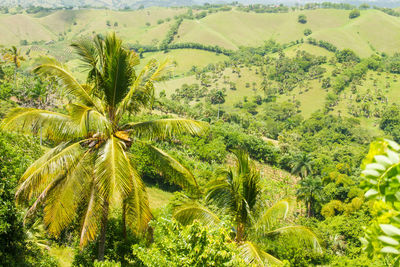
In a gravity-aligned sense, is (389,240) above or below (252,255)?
above

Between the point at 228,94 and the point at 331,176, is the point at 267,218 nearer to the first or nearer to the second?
the point at 331,176

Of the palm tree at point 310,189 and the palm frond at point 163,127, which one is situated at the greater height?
the palm frond at point 163,127

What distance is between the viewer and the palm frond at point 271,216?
855 cm

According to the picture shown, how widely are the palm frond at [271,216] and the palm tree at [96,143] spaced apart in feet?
7.67

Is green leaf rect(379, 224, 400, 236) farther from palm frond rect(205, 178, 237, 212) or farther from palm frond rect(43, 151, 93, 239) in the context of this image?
palm frond rect(205, 178, 237, 212)

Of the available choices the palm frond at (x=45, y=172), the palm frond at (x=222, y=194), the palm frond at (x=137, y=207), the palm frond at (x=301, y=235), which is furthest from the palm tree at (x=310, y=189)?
the palm frond at (x=45, y=172)

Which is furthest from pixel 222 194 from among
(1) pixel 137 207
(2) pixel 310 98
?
(2) pixel 310 98

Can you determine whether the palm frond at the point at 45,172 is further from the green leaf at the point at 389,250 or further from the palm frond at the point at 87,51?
the green leaf at the point at 389,250

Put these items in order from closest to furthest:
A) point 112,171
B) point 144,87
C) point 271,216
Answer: point 112,171
point 144,87
point 271,216

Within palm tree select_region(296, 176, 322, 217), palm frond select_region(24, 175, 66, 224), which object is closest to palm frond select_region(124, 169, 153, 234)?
palm frond select_region(24, 175, 66, 224)

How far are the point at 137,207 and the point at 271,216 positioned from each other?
4092mm

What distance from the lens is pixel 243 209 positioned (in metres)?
8.44

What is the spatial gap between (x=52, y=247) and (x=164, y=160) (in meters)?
9.32

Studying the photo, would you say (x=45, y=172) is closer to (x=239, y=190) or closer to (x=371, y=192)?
(x=239, y=190)
